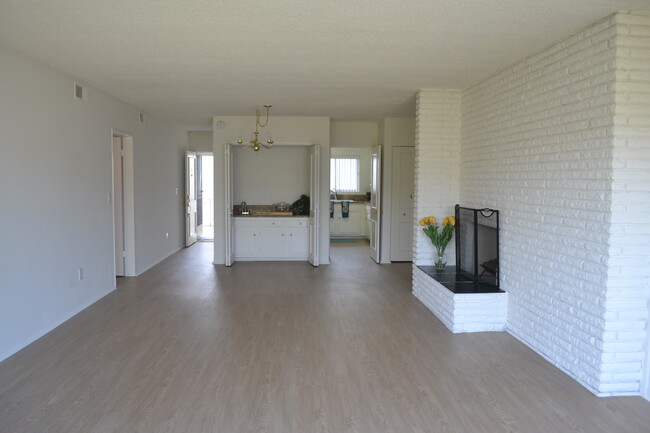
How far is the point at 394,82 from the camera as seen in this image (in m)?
5.10

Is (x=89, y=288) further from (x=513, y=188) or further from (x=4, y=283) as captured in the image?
(x=513, y=188)

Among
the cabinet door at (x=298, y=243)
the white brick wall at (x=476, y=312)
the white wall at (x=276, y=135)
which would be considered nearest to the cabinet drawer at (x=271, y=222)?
the cabinet door at (x=298, y=243)

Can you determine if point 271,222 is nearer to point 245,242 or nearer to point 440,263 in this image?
point 245,242

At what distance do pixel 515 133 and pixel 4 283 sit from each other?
4599 millimetres

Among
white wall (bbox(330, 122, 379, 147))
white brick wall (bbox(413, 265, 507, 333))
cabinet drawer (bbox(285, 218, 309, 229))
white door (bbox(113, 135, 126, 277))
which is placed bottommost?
white brick wall (bbox(413, 265, 507, 333))

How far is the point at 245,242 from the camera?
8.28m

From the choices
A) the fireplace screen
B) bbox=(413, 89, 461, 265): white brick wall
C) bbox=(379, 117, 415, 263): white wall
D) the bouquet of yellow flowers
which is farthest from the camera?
bbox=(379, 117, 415, 263): white wall

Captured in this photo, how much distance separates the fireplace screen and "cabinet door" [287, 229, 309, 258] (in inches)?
142

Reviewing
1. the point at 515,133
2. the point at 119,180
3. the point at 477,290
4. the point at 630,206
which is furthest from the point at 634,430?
the point at 119,180

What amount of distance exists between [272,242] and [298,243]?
471 millimetres

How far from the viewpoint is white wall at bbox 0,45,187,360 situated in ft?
12.3

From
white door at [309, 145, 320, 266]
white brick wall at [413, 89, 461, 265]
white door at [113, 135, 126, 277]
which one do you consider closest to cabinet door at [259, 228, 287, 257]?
white door at [309, 145, 320, 266]

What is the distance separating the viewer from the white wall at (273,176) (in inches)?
342

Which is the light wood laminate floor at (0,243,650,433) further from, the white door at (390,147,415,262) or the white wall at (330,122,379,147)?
the white wall at (330,122,379,147)
